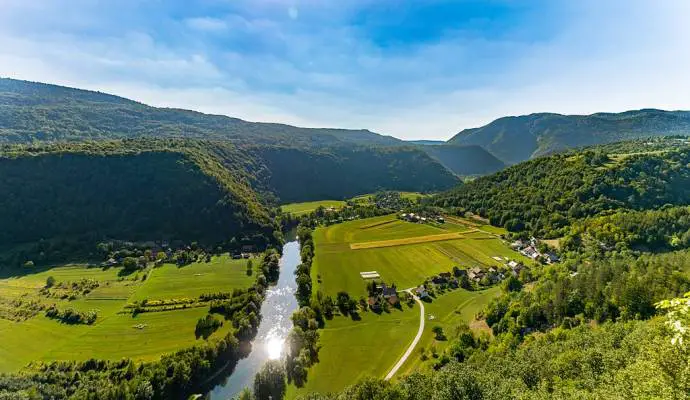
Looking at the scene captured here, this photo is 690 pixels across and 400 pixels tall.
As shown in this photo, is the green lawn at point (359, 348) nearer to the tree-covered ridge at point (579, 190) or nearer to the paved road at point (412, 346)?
the paved road at point (412, 346)

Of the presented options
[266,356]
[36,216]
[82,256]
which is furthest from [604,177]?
[36,216]

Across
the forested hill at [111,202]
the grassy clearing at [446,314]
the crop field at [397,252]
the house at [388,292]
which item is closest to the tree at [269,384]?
the grassy clearing at [446,314]

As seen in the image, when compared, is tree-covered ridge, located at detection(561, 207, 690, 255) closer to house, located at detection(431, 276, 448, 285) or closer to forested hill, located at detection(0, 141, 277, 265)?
house, located at detection(431, 276, 448, 285)

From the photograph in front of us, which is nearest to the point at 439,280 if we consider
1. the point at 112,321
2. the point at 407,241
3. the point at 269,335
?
the point at 407,241

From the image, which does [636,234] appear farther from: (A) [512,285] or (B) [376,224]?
(B) [376,224]

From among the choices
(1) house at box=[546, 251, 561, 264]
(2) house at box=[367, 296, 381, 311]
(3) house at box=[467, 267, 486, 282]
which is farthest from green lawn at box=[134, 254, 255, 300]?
A: (1) house at box=[546, 251, 561, 264]
